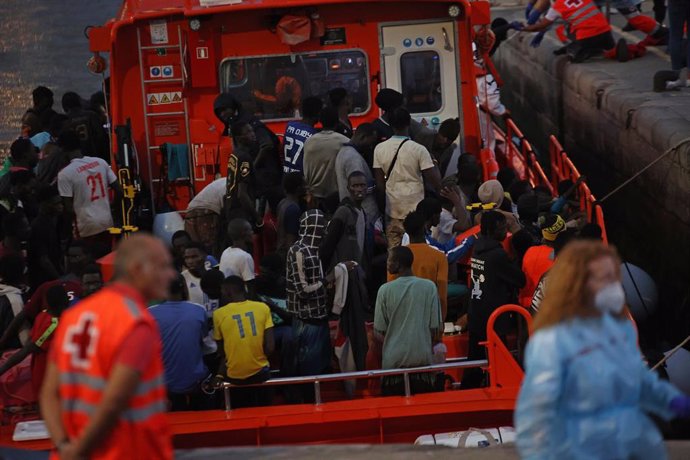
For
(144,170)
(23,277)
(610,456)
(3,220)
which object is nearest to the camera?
(610,456)

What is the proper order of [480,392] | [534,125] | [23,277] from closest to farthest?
[480,392] → [23,277] → [534,125]

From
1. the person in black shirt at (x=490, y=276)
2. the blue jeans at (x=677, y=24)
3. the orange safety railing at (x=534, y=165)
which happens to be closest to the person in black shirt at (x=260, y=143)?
the person in black shirt at (x=490, y=276)

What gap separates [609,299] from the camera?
16.9 ft

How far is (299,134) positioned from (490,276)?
233cm

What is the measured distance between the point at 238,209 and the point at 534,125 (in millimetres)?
11619

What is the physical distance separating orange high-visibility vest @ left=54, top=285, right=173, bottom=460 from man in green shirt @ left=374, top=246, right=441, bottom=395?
3464 millimetres

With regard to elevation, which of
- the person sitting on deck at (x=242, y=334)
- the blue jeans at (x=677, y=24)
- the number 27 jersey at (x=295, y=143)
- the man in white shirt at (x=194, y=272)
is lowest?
the person sitting on deck at (x=242, y=334)

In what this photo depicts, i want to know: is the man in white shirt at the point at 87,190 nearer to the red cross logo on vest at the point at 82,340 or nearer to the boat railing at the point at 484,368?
the boat railing at the point at 484,368

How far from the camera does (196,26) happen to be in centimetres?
1105

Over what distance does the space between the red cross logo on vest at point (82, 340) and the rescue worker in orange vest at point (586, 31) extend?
12720mm

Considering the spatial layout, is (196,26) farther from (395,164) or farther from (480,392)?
(480,392)

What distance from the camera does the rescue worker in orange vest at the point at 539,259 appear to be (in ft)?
29.3

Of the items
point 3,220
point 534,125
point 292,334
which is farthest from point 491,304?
point 534,125

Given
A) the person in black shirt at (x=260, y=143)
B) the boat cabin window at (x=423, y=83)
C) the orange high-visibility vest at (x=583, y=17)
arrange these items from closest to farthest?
the person in black shirt at (x=260, y=143) < the boat cabin window at (x=423, y=83) < the orange high-visibility vest at (x=583, y=17)
